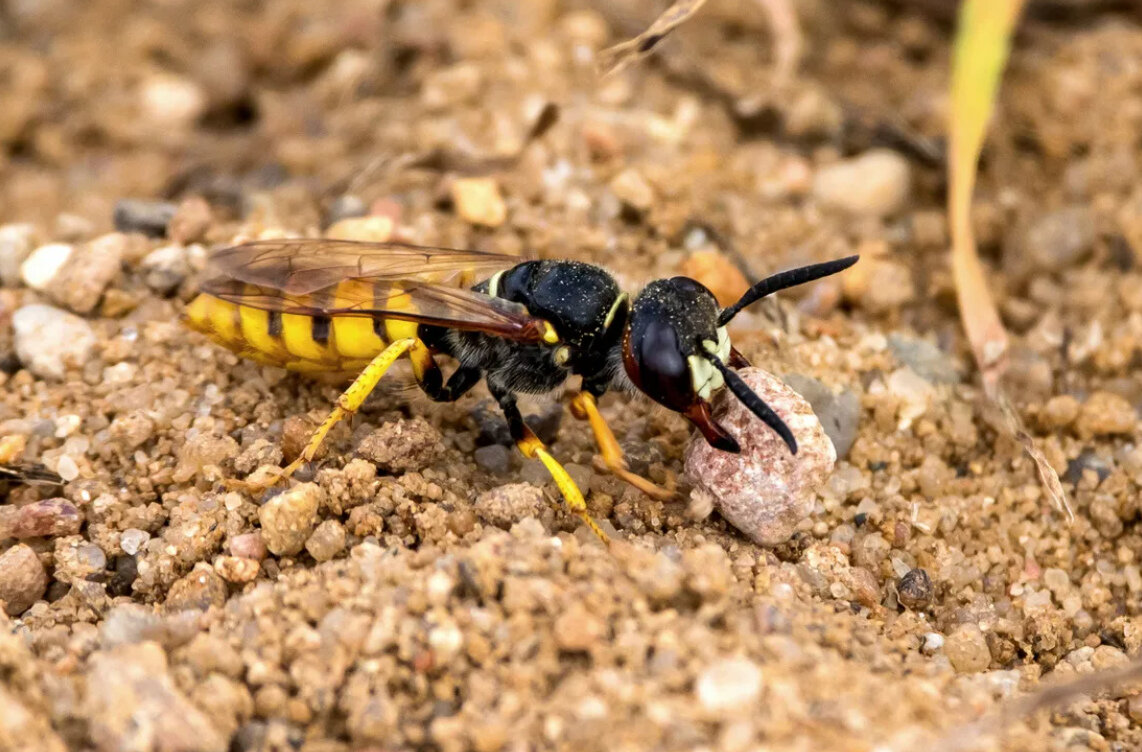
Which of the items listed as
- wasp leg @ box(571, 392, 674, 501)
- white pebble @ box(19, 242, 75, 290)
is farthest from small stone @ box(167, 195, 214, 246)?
wasp leg @ box(571, 392, 674, 501)

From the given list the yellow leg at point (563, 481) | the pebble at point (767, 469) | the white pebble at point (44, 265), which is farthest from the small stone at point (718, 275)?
the white pebble at point (44, 265)

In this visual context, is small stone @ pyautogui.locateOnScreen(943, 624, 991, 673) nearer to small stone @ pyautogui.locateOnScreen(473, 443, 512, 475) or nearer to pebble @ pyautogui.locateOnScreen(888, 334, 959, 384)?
pebble @ pyautogui.locateOnScreen(888, 334, 959, 384)

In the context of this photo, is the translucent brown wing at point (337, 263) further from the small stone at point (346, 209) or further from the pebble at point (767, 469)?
the pebble at point (767, 469)

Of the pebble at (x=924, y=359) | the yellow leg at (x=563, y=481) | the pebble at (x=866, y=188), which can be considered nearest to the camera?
the yellow leg at (x=563, y=481)

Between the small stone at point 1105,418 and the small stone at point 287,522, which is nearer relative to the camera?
the small stone at point 287,522

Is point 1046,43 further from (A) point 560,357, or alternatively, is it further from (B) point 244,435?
(B) point 244,435

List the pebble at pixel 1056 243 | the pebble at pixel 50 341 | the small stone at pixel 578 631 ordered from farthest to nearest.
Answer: the pebble at pixel 1056 243 < the pebble at pixel 50 341 < the small stone at pixel 578 631

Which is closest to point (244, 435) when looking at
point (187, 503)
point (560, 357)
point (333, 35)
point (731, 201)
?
point (187, 503)
